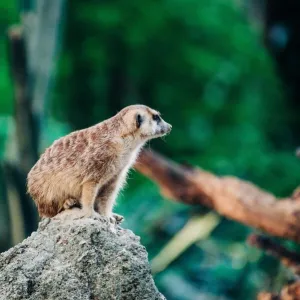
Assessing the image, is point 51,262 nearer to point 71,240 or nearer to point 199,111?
point 71,240

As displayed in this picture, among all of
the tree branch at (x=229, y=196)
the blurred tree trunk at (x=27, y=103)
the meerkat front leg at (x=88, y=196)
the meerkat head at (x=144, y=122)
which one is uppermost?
the blurred tree trunk at (x=27, y=103)

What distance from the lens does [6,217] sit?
7.11m

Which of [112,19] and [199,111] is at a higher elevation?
[112,19]

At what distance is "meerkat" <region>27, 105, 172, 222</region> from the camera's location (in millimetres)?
3037

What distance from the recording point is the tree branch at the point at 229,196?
520cm

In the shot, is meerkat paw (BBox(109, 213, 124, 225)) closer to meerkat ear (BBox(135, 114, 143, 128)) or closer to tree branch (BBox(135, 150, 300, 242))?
meerkat ear (BBox(135, 114, 143, 128))

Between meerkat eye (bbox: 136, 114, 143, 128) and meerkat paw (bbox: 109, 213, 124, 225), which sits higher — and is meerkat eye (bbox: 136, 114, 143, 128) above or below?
above

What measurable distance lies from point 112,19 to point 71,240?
559 cm

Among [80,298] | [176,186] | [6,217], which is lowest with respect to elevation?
[80,298]

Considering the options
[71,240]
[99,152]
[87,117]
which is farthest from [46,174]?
[87,117]

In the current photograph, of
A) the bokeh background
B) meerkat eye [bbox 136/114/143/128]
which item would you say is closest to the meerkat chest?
meerkat eye [bbox 136/114/143/128]

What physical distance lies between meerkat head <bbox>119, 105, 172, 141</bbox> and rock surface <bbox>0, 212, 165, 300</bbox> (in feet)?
1.67

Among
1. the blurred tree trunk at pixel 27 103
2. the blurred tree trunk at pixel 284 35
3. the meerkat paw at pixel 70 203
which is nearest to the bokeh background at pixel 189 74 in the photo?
the blurred tree trunk at pixel 284 35

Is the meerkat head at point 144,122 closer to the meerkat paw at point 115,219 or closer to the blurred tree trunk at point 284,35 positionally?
the meerkat paw at point 115,219
